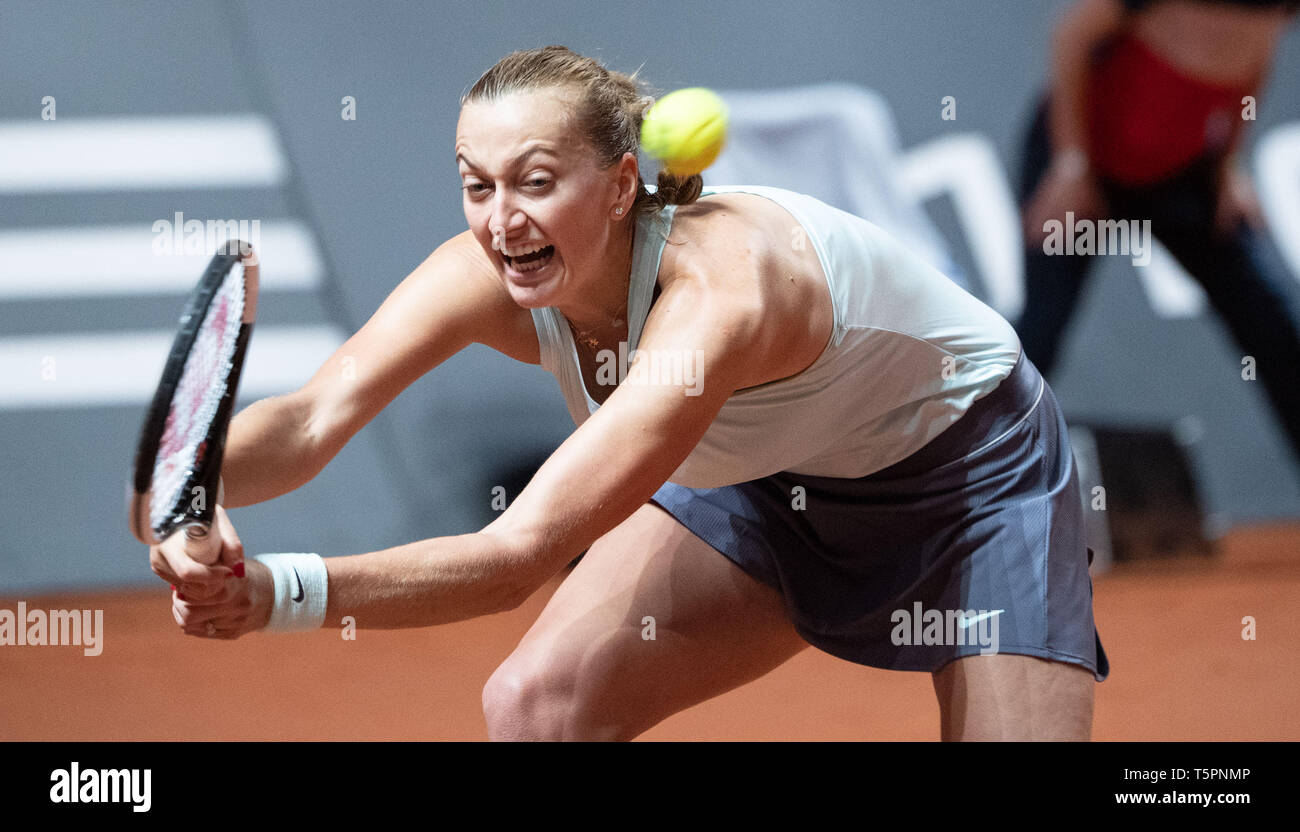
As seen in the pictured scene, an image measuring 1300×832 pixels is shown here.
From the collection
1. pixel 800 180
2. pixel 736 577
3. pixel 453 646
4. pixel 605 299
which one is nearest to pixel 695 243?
pixel 605 299

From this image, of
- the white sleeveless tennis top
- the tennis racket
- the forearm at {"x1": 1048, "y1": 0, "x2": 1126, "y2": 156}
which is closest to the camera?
the tennis racket

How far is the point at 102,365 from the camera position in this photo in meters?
4.12

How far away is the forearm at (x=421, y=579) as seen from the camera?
4.55 ft

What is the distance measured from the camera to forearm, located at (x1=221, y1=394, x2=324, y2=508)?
1.64m

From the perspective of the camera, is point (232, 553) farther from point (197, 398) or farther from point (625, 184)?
point (625, 184)

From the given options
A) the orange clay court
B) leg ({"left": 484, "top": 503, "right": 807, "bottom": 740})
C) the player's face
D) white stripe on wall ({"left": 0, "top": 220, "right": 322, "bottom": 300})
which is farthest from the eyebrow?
white stripe on wall ({"left": 0, "top": 220, "right": 322, "bottom": 300})

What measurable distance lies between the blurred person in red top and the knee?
2804mm

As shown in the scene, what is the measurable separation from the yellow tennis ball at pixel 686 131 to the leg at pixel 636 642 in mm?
628

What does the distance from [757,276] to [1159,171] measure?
3.18m

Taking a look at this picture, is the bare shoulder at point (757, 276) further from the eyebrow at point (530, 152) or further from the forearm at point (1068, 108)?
the forearm at point (1068, 108)

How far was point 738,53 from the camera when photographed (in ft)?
14.0

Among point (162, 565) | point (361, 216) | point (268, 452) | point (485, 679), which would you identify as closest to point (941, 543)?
point (268, 452)

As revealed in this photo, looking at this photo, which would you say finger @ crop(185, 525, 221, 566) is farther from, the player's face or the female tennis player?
the player's face

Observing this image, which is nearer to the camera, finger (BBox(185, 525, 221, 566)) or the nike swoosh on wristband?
finger (BBox(185, 525, 221, 566))
